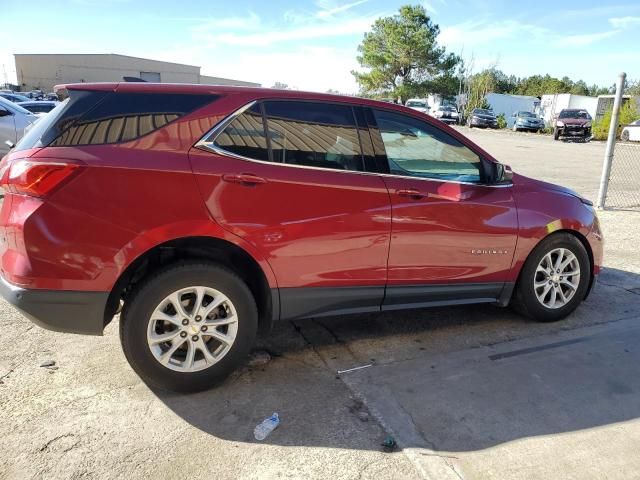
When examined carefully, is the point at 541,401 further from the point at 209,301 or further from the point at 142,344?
the point at 142,344

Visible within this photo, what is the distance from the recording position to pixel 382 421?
283 cm

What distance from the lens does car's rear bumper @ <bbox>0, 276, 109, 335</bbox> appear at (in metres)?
2.72

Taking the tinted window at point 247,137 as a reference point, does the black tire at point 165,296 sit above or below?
below

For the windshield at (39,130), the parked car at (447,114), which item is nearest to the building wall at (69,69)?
the parked car at (447,114)

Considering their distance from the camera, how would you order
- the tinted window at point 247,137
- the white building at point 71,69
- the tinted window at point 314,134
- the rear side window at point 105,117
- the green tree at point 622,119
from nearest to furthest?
the rear side window at point 105,117 → the tinted window at point 247,137 → the tinted window at point 314,134 → the green tree at point 622,119 → the white building at point 71,69

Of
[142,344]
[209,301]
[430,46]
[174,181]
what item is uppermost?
[430,46]

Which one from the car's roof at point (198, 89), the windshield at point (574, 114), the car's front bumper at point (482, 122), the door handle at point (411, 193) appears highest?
the windshield at point (574, 114)

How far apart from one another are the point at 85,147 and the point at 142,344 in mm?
1142

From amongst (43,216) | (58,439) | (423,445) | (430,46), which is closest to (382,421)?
(423,445)

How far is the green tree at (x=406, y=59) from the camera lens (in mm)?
50406

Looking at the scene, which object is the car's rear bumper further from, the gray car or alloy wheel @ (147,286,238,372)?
the gray car

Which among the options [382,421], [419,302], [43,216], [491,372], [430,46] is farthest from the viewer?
[430,46]

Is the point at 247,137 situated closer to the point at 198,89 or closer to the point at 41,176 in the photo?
the point at 198,89

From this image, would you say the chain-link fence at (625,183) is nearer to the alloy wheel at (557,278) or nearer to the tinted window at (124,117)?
the alloy wheel at (557,278)
